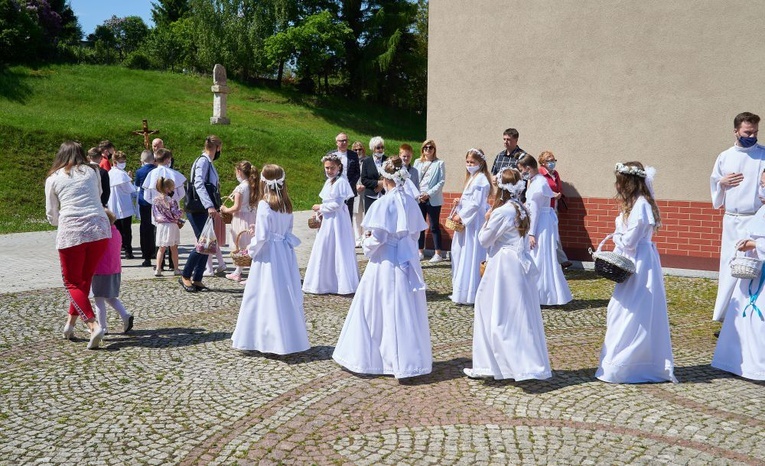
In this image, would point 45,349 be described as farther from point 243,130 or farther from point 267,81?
point 267,81

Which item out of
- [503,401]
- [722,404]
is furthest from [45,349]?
[722,404]

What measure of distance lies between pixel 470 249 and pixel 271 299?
3611 mm

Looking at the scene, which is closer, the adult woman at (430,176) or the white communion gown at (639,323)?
the white communion gown at (639,323)

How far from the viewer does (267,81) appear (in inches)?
2243

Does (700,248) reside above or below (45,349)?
above

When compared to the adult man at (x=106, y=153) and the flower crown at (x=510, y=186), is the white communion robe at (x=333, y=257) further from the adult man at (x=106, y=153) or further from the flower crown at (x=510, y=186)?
the adult man at (x=106, y=153)

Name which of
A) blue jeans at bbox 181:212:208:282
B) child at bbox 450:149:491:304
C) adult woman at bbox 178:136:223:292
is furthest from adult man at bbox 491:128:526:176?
blue jeans at bbox 181:212:208:282

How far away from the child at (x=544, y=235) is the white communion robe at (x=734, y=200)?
→ 6.68 ft

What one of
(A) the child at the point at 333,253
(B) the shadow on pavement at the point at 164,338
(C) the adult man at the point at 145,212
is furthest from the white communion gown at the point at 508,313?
(C) the adult man at the point at 145,212

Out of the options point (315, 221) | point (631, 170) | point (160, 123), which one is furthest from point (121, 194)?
point (160, 123)

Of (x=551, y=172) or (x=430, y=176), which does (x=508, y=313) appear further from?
(x=430, y=176)

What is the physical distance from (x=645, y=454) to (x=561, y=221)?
8.61 meters

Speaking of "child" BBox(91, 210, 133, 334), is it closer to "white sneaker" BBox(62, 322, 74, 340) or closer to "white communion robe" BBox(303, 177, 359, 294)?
"white sneaker" BBox(62, 322, 74, 340)

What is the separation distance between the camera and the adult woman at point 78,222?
719cm
